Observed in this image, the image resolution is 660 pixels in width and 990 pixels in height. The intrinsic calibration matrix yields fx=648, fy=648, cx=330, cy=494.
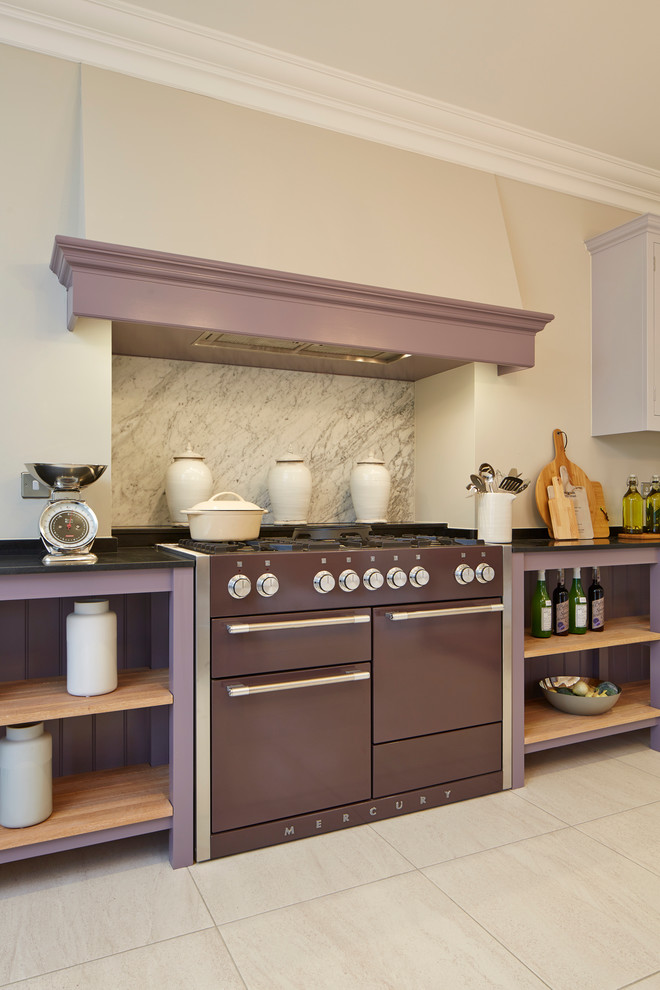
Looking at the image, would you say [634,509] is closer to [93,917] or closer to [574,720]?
[574,720]

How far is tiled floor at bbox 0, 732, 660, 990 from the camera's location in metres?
1.49

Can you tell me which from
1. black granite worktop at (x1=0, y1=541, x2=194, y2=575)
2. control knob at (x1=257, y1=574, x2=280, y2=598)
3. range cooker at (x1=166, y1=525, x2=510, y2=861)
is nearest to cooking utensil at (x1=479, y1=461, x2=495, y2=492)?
range cooker at (x1=166, y1=525, x2=510, y2=861)

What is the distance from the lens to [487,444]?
117 inches

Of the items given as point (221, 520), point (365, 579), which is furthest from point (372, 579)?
point (221, 520)

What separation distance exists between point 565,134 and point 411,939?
330 centimetres

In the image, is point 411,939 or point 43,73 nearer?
point 411,939

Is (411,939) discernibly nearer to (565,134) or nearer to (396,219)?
(396,219)

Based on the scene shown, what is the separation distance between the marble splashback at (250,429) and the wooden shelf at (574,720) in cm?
109

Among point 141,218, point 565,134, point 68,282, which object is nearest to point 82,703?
point 68,282

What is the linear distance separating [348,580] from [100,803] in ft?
3.35

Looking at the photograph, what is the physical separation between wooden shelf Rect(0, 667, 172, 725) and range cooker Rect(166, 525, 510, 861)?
0.17 meters

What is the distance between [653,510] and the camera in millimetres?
3354

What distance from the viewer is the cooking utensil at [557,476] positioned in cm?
310

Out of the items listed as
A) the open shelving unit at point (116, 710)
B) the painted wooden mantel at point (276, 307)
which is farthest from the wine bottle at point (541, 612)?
the open shelving unit at point (116, 710)
